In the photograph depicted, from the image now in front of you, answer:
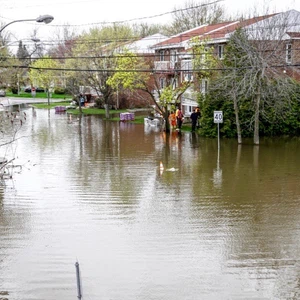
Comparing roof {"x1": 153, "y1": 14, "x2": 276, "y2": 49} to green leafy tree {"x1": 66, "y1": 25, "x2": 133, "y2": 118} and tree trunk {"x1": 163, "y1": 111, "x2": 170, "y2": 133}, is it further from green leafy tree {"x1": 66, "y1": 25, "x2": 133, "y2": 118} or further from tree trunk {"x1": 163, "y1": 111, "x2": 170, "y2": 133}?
tree trunk {"x1": 163, "y1": 111, "x2": 170, "y2": 133}

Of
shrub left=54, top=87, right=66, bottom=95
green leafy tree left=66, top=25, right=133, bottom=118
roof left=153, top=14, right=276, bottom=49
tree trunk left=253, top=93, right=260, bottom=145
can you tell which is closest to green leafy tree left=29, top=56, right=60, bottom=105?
green leafy tree left=66, top=25, right=133, bottom=118

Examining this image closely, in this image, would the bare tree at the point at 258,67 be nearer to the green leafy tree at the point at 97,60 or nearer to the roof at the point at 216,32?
the roof at the point at 216,32

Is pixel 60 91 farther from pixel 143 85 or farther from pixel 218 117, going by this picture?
pixel 218 117

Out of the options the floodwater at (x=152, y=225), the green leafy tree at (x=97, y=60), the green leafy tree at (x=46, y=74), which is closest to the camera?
the floodwater at (x=152, y=225)

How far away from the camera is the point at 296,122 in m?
32.8

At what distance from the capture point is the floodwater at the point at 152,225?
9.78 metres

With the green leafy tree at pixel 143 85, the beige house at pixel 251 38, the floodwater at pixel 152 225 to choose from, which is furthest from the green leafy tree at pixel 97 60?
the floodwater at pixel 152 225

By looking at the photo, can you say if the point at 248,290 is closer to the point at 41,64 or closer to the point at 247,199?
the point at 247,199

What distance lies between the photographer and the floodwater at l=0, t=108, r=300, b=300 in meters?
9.78

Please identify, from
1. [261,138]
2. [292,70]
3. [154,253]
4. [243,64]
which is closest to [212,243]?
[154,253]

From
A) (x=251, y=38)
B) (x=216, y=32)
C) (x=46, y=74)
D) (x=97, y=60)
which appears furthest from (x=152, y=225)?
(x=46, y=74)

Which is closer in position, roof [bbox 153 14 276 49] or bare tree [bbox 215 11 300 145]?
bare tree [bbox 215 11 300 145]

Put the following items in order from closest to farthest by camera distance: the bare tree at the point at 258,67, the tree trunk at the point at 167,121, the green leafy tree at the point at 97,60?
1. the bare tree at the point at 258,67
2. the tree trunk at the point at 167,121
3. the green leafy tree at the point at 97,60

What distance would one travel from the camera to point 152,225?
13633 mm
